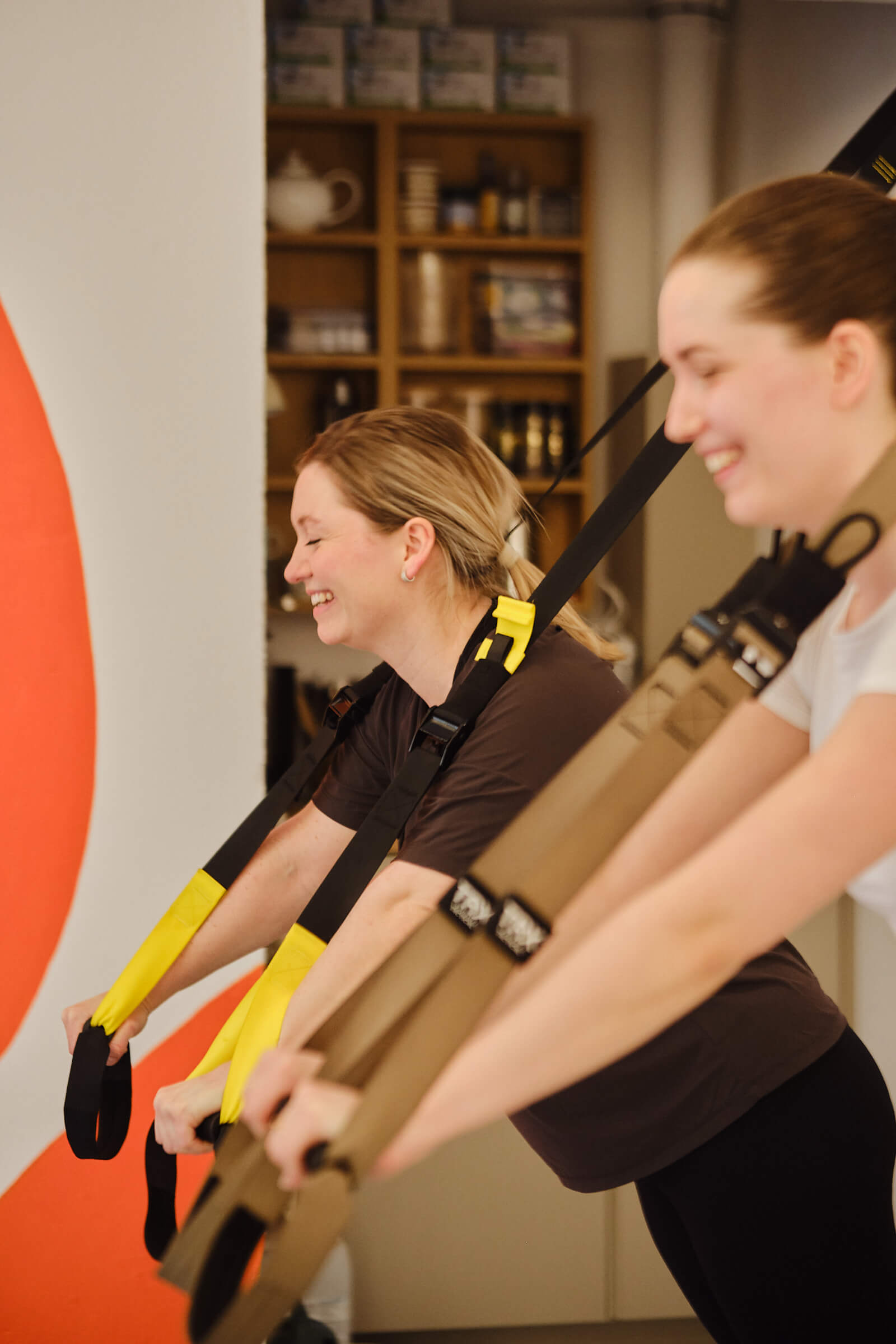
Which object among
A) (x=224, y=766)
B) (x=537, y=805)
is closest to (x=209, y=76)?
(x=224, y=766)

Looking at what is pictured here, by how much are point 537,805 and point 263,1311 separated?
0.25 m

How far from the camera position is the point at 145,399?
159 cm

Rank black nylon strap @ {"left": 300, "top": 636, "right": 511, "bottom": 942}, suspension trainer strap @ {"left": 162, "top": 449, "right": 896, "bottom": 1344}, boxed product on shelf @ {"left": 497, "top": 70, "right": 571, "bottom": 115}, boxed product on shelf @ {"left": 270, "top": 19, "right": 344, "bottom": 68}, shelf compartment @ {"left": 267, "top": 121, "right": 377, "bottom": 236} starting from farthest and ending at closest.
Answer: boxed product on shelf @ {"left": 497, "top": 70, "right": 571, "bottom": 115} < shelf compartment @ {"left": 267, "top": 121, "right": 377, "bottom": 236} < boxed product on shelf @ {"left": 270, "top": 19, "right": 344, "bottom": 68} < black nylon strap @ {"left": 300, "top": 636, "right": 511, "bottom": 942} < suspension trainer strap @ {"left": 162, "top": 449, "right": 896, "bottom": 1344}

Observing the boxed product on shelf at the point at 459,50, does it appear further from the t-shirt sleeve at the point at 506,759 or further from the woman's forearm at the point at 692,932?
the woman's forearm at the point at 692,932

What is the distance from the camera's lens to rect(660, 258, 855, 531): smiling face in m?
0.59

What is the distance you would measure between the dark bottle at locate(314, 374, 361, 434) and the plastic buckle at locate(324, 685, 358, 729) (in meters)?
2.48

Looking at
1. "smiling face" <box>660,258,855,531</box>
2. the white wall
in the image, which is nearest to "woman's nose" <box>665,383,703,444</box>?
"smiling face" <box>660,258,855,531</box>

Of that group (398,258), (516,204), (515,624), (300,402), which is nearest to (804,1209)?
(515,624)

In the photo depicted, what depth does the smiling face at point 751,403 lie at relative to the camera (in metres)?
0.59

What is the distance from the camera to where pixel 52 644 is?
5.23ft

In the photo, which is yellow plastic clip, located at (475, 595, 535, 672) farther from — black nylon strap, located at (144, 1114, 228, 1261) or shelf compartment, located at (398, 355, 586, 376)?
shelf compartment, located at (398, 355, 586, 376)

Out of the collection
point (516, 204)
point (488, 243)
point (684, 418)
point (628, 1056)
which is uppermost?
point (516, 204)

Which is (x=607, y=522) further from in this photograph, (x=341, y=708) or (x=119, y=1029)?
(x=119, y=1029)

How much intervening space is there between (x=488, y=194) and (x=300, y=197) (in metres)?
0.60
